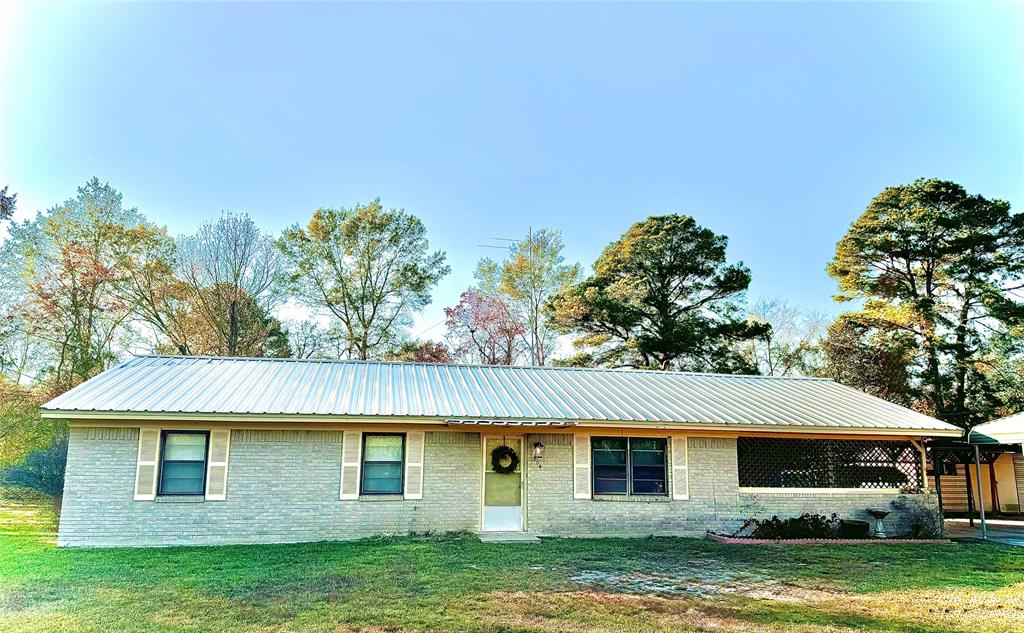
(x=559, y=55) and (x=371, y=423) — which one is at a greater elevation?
(x=559, y=55)

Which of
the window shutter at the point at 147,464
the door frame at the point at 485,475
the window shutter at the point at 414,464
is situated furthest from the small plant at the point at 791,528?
the window shutter at the point at 147,464

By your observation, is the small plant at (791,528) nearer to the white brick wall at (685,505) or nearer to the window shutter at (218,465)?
the white brick wall at (685,505)

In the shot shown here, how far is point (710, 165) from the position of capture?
20.3 m

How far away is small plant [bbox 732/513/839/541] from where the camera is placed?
1280 cm

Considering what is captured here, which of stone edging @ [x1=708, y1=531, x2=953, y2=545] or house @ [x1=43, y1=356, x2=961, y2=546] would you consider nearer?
house @ [x1=43, y1=356, x2=961, y2=546]

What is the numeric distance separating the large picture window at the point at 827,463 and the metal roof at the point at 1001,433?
1.29 metres

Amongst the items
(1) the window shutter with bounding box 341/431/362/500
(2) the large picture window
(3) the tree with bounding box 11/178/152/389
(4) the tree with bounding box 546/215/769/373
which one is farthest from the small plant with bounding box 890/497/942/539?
(3) the tree with bounding box 11/178/152/389

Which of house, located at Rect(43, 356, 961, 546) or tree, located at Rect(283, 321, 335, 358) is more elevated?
tree, located at Rect(283, 321, 335, 358)

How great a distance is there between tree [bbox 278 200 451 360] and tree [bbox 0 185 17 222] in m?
16.4

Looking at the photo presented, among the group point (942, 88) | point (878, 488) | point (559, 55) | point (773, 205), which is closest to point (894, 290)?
point (773, 205)

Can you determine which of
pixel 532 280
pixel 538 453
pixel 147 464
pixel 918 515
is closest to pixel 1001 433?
pixel 918 515

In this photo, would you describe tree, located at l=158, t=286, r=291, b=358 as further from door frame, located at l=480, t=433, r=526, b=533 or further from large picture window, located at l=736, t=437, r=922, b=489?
large picture window, located at l=736, t=437, r=922, b=489

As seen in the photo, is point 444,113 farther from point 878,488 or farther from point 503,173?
point 878,488

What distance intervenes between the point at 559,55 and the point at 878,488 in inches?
432
